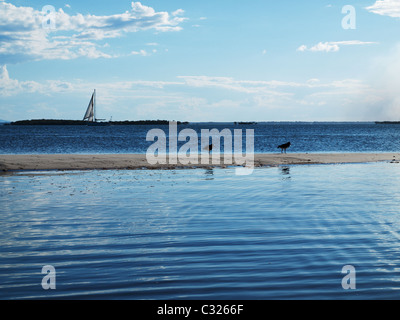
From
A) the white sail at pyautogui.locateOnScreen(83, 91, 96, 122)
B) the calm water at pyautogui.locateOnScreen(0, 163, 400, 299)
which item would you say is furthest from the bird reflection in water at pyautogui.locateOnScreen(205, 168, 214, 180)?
the white sail at pyautogui.locateOnScreen(83, 91, 96, 122)

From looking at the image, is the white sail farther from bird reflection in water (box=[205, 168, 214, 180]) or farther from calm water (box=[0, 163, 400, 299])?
calm water (box=[0, 163, 400, 299])

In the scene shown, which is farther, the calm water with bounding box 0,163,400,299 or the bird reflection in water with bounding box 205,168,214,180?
the bird reflection in water with bounding box 205,168,214,180

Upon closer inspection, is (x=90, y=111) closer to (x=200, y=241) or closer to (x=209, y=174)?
(x=209, y=174)

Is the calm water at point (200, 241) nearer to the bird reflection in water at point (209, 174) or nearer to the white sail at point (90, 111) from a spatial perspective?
the bird reflection in water at point (209, 174)

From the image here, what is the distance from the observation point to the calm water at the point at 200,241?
7711 millimetres

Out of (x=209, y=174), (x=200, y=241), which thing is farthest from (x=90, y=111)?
(x=200, y=241)

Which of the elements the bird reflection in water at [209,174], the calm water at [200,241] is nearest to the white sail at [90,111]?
the bird reflection in water at [209,174]

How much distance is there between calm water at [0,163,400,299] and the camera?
7711 mm

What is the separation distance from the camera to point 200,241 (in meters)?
10.7

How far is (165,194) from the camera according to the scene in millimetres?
18516

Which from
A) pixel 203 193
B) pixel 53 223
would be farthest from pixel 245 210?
pixel 53 223
